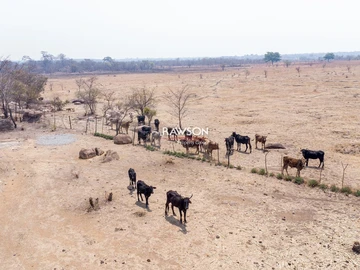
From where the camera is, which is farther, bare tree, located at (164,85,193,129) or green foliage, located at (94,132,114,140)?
bare tree, located at (164,85,193,129)

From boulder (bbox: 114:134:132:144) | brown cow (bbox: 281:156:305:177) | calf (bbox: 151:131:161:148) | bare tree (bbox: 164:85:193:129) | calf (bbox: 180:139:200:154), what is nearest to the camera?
brown cow (bbox: 281:156:305:177)

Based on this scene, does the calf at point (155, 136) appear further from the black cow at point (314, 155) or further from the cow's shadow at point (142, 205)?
the black cow at point (314, 155)

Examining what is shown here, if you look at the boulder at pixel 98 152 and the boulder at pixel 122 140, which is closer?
the boulder at pixel 98 152

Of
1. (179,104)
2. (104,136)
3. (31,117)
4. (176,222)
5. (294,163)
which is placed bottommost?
(176,222)

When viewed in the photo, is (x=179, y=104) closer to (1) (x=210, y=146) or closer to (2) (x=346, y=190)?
(1) (x=210, y=146)

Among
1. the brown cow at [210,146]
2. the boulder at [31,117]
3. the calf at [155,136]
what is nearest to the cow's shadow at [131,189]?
the brown cow at [210,146]

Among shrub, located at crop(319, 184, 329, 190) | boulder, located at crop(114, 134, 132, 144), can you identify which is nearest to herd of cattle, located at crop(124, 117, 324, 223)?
boulder, located at crop(114, 134, 132, 144)

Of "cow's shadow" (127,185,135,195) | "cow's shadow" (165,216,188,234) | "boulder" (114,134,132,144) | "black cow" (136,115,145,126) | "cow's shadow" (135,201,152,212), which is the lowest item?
"cow's shadow" (165,216,188,234)

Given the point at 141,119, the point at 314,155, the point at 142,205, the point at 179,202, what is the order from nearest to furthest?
the point at 179,202 → the point at 142,205 → the point at 314,155 → the point at 141,119

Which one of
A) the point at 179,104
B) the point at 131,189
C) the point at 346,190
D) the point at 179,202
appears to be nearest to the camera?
the point at 179,202

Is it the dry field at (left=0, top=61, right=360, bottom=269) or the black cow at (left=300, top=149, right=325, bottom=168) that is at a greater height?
the black cow at (left=300, top=149, right=325, bottom=168)

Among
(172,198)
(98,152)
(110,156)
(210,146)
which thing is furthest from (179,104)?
(172,198)

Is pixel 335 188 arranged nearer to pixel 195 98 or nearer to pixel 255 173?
pixel 255 173

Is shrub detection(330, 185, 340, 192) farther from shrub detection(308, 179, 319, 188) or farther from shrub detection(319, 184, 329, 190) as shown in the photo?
shrub detection(308, 179, 319, 188)
